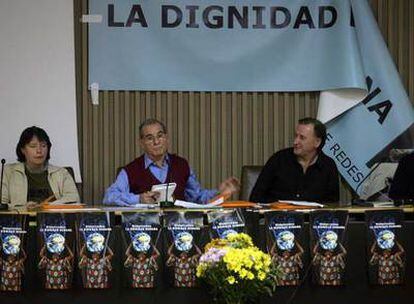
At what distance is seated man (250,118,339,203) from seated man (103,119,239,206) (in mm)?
350

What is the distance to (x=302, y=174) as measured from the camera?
4.54m

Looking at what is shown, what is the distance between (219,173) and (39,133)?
1.36 metres

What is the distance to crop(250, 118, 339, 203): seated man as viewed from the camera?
14.8ft

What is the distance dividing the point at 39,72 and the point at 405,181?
247 centimetres

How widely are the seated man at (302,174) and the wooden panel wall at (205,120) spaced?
0.72 m

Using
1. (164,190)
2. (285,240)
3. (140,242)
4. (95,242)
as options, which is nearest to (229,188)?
(164,190)

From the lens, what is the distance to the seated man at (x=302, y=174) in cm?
450

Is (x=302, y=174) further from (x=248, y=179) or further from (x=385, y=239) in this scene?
(x=385, y=239)

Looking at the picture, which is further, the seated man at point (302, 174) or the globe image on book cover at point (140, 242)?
the seated man at point (302, 174)

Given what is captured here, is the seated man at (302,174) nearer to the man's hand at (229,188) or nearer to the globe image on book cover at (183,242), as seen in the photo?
the man's hand at (229,188)

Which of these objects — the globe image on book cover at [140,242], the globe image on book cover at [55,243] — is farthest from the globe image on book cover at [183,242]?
the globe image on book cover at [55,243]

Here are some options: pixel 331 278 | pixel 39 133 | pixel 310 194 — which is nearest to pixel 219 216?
pixel 331 278

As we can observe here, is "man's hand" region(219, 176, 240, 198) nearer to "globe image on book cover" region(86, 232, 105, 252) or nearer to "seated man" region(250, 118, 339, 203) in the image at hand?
"seated man" region(250, 118, 339, 203)

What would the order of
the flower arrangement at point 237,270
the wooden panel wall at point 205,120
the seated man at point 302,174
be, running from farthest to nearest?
the wooden panel wall at point 205,120
the seated man at point 302,174
the flower arrangement at point 237,270
